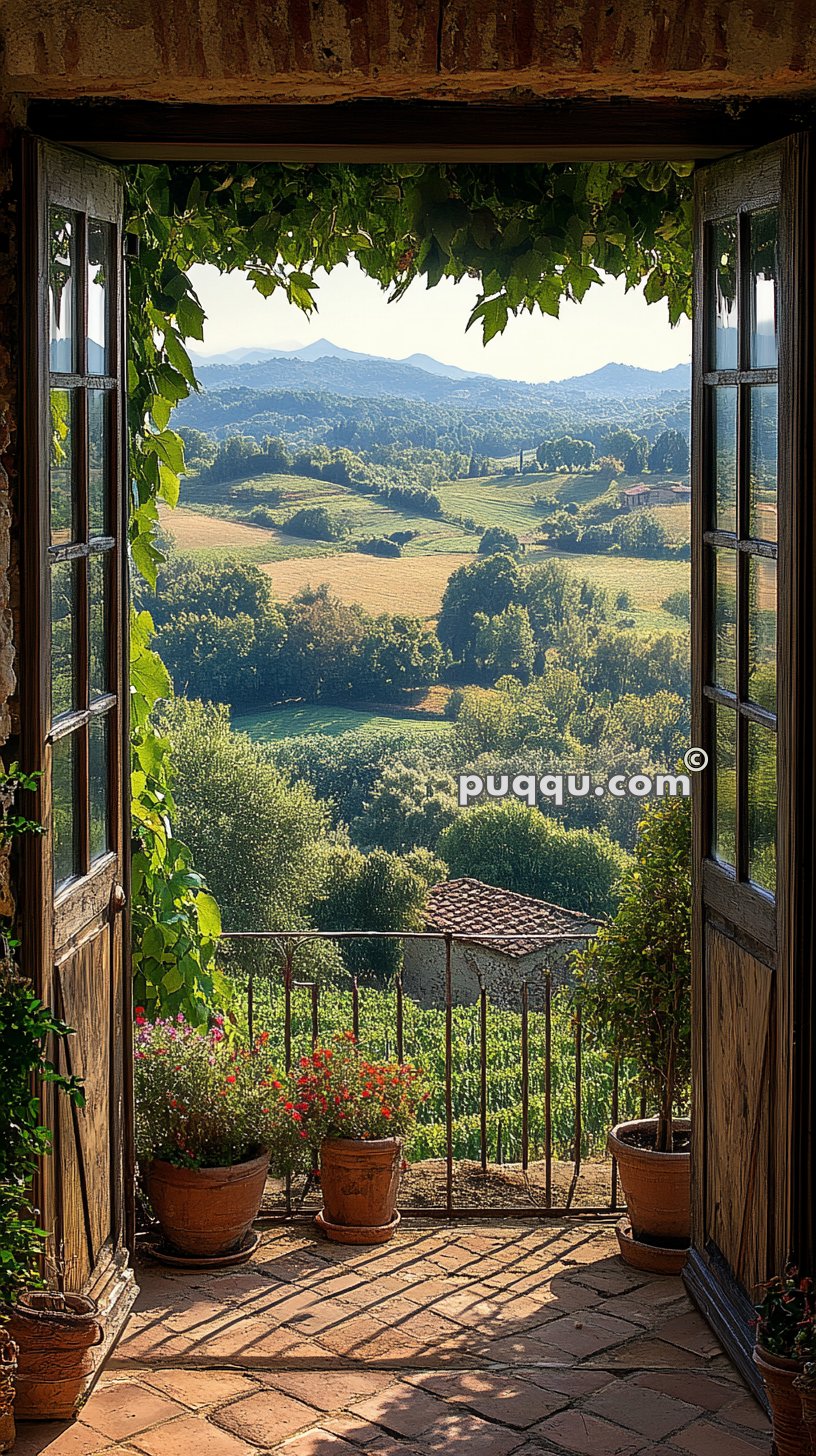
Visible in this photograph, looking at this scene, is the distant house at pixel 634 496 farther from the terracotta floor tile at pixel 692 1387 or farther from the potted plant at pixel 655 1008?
the terracotta floor tile at pixel 692 1387

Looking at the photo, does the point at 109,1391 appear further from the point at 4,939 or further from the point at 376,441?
the point at 376,441

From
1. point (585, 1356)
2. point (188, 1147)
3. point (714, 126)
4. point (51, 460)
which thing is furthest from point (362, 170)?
point (585, 1356)

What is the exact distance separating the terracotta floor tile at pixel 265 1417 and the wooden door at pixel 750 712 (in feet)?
2.98

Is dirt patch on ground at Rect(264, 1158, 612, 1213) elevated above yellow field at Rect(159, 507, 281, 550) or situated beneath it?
situated beneath

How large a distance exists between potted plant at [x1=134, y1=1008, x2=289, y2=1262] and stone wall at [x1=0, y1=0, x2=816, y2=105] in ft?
7.91

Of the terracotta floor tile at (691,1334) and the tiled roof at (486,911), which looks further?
the tiled roof at (486,911)

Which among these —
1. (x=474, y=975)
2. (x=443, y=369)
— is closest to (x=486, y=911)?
(x=474, y=975)

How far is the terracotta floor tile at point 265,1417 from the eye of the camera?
108 inches

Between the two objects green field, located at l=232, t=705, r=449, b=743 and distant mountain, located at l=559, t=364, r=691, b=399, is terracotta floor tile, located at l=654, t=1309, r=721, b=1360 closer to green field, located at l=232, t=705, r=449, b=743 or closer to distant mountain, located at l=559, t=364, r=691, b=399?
distant mountain, located at l=559, t=364, r=691, b=399

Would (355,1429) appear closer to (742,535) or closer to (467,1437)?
(467,1437)

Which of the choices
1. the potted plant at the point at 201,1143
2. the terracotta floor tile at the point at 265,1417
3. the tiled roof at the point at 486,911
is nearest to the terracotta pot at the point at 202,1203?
the potted plant at the point at 201,1143

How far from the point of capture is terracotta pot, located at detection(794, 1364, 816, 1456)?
89.3 inches

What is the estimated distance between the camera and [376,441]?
20.8 meters

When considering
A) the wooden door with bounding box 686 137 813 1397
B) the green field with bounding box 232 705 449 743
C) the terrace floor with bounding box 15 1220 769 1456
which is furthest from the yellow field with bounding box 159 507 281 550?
the wooden door with bounding box 686 137 813 1397
